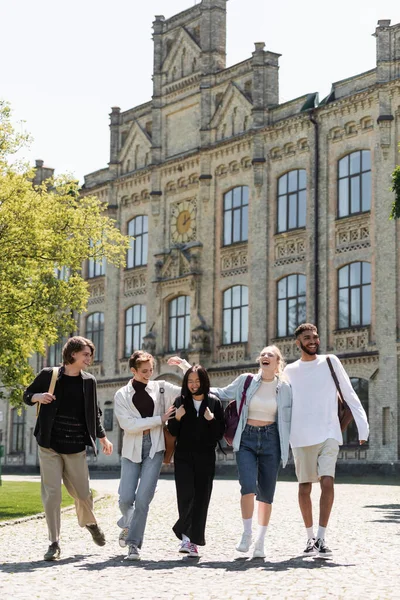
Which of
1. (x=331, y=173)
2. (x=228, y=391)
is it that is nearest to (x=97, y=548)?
(x=228, y=391)

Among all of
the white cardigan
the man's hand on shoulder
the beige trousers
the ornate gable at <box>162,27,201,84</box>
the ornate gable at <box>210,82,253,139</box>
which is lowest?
the beige trousers

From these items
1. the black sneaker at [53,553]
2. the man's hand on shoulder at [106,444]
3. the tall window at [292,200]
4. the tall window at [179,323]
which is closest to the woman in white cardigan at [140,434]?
the man's hand on shoulder at [106,444]

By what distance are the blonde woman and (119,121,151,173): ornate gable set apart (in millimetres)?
37301

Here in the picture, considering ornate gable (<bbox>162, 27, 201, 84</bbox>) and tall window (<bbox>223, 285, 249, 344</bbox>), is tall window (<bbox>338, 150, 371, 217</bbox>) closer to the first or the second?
tall window (<bbox>223, 285, 249, 344</bbox>)

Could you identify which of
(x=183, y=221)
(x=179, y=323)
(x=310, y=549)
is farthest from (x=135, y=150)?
(x=310, y=549)

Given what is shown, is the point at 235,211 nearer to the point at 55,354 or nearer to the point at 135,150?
the point at 135,150

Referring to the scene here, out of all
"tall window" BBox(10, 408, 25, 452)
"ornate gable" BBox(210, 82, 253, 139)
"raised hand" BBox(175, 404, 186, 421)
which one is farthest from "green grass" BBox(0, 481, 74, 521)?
"tall window" BBox(10, 408, 25, 452)

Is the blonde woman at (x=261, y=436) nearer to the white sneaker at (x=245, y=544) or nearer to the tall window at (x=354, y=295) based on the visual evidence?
the white sneaker at (x=245, y=544)

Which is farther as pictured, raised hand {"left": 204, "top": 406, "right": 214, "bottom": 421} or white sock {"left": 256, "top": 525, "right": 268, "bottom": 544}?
raised hand {"left": 204, "top": 406, "right": 214, "bottom": 421}

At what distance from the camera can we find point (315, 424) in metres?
10.3

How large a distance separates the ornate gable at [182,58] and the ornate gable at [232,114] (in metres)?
2.83

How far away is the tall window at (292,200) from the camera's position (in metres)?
38.2

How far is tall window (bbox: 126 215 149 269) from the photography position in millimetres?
46438

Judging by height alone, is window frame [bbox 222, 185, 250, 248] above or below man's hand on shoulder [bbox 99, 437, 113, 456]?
above
